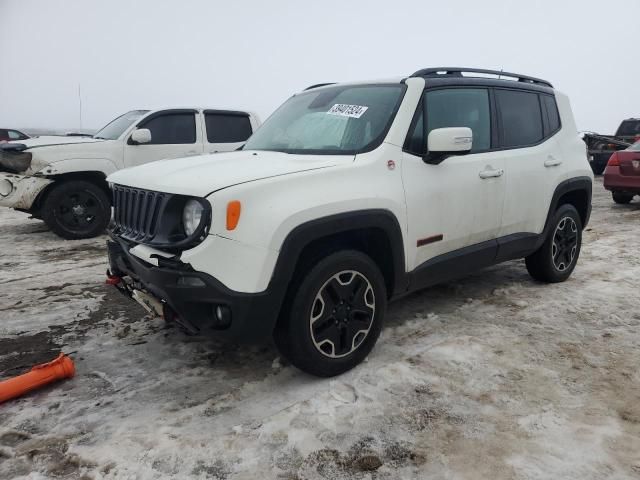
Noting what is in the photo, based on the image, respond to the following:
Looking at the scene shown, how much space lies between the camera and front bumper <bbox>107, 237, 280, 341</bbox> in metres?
2.54

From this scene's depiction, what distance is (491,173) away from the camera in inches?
150

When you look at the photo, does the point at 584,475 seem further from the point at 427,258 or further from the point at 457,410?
the point at 427,258

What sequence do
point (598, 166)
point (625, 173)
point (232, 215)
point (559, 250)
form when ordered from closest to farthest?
point (232, 215)
point (559, 250)
point (625, 173)
point (598, 166)

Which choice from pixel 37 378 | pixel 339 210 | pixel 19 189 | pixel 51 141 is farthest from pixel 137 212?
pixel 51 141

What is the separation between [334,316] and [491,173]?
1.76 metres

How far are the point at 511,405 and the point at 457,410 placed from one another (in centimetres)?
31

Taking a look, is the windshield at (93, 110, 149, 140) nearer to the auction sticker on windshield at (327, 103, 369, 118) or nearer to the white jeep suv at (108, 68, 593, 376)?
the white jeep suv at (108, 68, 593, 376)

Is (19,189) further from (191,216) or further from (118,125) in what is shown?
(191,216)

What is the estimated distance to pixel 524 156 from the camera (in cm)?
418

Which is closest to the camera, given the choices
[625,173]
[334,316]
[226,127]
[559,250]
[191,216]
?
[191,216]

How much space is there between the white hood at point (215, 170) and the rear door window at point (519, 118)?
1.73 m

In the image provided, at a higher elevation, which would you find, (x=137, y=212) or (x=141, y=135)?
(x=141, y=135)

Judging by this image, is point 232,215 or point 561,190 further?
point 561,190

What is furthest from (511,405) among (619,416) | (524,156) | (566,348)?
(524,156)
